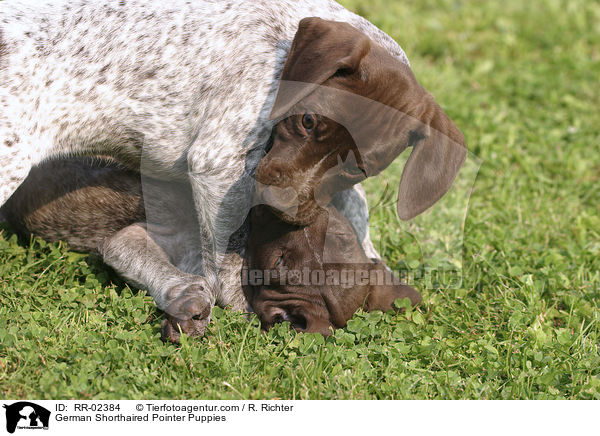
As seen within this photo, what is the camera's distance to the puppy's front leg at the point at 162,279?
3.97 m

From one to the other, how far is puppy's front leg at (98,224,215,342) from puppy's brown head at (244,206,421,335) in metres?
0.32

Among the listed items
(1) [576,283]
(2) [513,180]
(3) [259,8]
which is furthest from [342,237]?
(2) [513,180]

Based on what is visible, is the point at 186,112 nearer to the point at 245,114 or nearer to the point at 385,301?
the point at 245,114

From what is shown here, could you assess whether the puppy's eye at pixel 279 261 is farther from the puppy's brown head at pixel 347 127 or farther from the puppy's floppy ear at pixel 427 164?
the puppy's floppy ear at pixel 427 164

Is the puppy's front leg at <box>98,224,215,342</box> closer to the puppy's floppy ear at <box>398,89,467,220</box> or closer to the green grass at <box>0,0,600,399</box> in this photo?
the green grass at <box>0,0,600,399</box>

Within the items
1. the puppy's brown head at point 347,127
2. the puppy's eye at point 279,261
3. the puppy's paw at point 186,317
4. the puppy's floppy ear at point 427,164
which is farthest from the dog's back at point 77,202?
the puppy's floppy ear at point 427,164

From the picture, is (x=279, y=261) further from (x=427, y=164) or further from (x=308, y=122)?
(x=427, y=164)

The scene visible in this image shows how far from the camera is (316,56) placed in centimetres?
379

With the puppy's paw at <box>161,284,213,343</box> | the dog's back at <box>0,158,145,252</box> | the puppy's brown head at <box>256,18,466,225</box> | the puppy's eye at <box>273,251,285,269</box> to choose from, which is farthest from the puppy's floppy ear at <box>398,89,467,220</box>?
the dog's back at <box>0,158,145,252</box>

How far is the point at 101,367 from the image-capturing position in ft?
11.9

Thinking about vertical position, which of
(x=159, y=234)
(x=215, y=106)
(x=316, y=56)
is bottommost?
(x=159, y=234)
